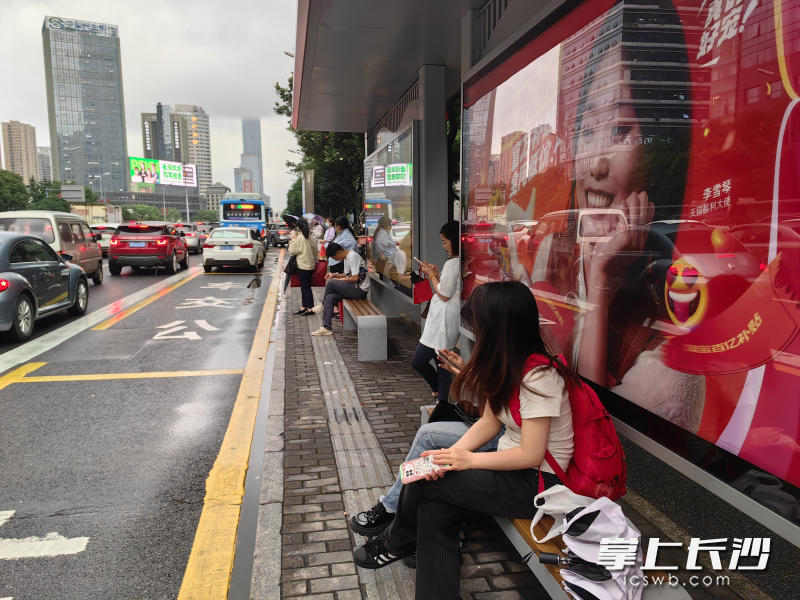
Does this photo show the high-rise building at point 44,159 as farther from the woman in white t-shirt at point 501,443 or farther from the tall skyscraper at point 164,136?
the woman in white t-shirt at point 501,443

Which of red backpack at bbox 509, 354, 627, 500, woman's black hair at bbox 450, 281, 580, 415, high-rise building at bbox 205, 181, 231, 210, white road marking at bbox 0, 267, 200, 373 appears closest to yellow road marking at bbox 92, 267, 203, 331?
white road marking at bbox 0, 267, 200, 373

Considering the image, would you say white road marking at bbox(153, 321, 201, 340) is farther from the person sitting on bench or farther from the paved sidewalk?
the paved sidewalk

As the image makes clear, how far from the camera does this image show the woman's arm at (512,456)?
7.39ft

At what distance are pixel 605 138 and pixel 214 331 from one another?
773cm

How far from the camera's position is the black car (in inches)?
305

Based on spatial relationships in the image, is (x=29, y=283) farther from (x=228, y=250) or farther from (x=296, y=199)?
(x=296, y=199)

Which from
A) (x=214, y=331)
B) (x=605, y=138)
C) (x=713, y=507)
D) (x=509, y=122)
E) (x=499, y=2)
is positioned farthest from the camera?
Result: (x=214, y=331)

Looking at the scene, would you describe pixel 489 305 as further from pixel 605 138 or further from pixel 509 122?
pixel 509 122

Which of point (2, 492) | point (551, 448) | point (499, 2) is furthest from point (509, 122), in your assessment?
point (2, 492)

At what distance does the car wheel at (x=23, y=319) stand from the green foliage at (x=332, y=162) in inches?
332

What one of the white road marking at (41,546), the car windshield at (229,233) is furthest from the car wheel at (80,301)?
the car windshield at (229,233)

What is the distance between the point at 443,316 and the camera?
4.87m

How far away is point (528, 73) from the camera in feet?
12.3

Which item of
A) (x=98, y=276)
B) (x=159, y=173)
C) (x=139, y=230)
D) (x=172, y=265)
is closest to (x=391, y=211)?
(x=98, y=276)
